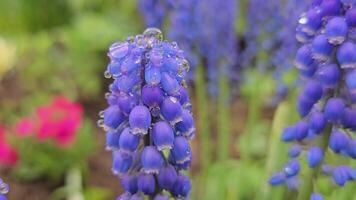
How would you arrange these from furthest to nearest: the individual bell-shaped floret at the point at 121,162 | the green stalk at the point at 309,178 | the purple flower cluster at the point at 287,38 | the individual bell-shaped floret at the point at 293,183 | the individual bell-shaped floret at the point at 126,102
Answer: the purple flower cluster at the point at 287,38 → the individual bell-shaped floret at the point at 293,183 → the green stalk at the point at 309,178 → the individual bell-shaped floret at the point at 121,162 → the individual bell-shaped floret at the point at 126,102

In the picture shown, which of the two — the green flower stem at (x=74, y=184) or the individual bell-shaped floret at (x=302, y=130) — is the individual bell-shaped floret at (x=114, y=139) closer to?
the individual bell-shaped floret at (x=302, y=130)

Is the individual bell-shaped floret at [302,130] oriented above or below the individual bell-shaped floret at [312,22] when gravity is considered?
below

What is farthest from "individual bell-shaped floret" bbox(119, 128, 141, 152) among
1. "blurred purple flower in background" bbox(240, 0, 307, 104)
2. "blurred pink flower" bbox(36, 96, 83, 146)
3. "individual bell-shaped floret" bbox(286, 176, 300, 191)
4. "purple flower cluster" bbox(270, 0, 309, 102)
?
"blurred pink flower" bbox(36, 96, 83, 146)

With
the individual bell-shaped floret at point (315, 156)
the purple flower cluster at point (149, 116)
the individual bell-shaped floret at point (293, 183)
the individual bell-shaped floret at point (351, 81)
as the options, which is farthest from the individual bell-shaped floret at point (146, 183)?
the individual bell-shaped floret at point (293, 183)

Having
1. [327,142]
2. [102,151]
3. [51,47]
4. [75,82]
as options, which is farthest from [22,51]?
[327,142]

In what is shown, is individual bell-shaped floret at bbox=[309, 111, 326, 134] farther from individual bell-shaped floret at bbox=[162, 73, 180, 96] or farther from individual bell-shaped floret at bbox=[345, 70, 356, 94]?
individual bell-shaped floret at bbox=[162, 73, 180, 96]

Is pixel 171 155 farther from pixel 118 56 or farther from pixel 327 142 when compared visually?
pixel 327 142
